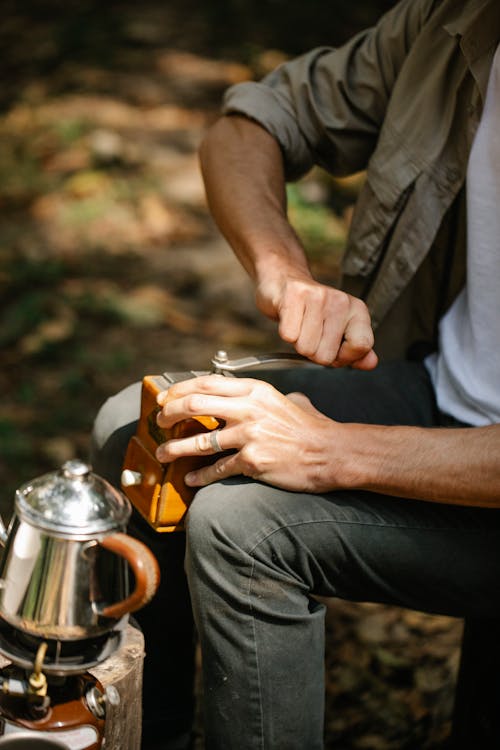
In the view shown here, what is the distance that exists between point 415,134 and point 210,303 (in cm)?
292

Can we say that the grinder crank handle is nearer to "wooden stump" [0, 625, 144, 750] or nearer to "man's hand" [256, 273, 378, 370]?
"man's hand" [256, 273, 378, 370]

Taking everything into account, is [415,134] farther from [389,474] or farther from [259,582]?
[259,582]

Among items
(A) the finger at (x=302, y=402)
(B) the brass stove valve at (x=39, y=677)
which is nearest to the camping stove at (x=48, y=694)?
(B) the brass stove valve at (x=39, y=677)

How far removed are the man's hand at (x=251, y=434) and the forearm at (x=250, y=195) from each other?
436mm

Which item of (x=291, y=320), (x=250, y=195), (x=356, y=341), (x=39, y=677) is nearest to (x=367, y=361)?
(x=356, y=341)

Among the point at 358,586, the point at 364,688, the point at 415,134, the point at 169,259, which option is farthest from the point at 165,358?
the point at 358,586

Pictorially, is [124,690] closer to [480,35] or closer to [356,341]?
[356,341]

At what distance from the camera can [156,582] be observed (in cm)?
155

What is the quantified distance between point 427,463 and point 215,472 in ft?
1.27

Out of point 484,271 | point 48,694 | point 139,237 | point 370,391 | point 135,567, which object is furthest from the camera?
point 139,237

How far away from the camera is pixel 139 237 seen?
5.73 meters

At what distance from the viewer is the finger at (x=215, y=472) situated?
1.79 meters

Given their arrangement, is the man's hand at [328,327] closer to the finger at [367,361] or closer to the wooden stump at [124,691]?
the finger at [367,361]

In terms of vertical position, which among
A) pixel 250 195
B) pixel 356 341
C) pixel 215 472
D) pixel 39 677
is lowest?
pixel 39 677
